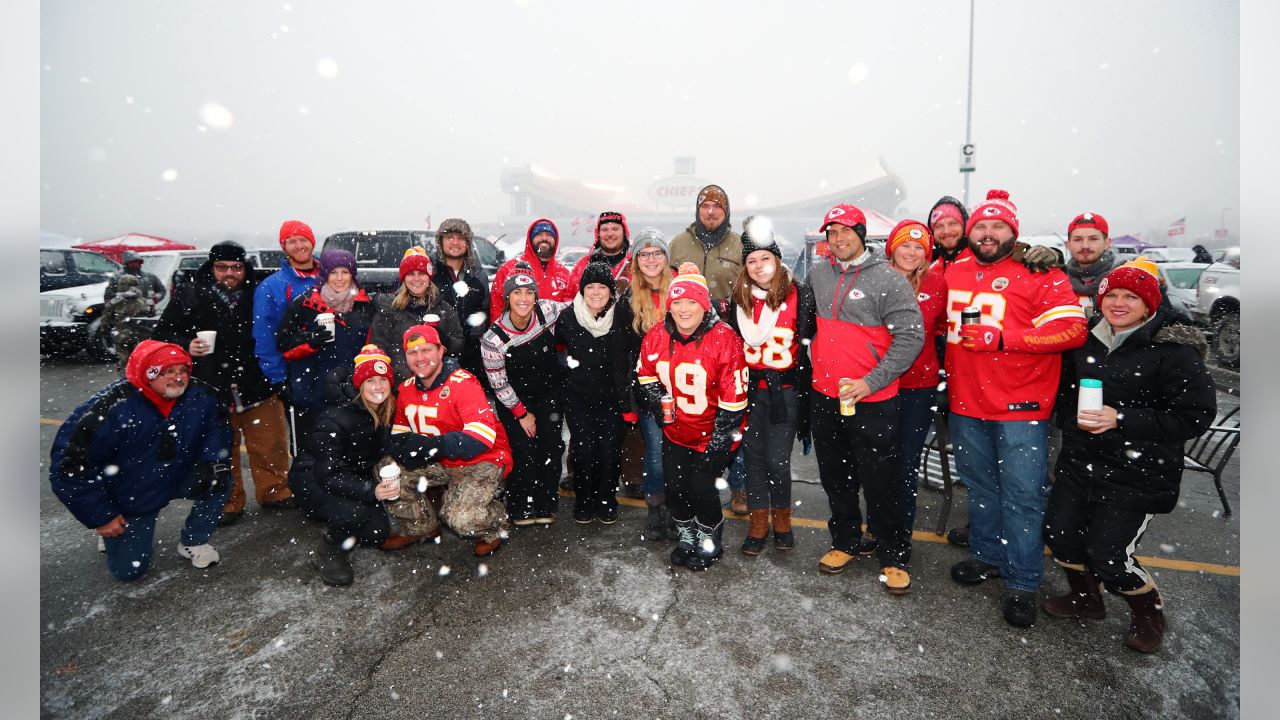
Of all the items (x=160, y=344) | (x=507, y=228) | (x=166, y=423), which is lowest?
(x=166, y=423)

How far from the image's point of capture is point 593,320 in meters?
4.20

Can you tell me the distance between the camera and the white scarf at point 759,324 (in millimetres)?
3750

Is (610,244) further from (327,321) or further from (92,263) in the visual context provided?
(92,263)

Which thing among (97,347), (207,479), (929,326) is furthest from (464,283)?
(97,347)

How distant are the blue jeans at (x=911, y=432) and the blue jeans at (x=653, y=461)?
5.31 ft

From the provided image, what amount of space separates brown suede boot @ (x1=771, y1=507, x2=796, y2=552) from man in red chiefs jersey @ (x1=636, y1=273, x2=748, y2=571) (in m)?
0.44

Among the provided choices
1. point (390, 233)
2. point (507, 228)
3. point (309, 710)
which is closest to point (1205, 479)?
point (309, 710)

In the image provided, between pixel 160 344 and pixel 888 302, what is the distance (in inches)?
176

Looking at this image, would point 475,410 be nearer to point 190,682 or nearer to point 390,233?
point 190,682

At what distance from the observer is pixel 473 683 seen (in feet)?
9.28

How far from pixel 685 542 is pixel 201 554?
3197mm

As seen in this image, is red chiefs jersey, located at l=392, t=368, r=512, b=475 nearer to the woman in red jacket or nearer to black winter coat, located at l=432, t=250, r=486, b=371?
black winter coat, located at l=432, t=250, r=486, b=371

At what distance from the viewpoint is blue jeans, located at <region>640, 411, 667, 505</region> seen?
4320 millimetres

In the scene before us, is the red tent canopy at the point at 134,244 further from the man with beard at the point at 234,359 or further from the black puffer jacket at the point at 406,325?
the black puffer jacket at the point at 406,325
